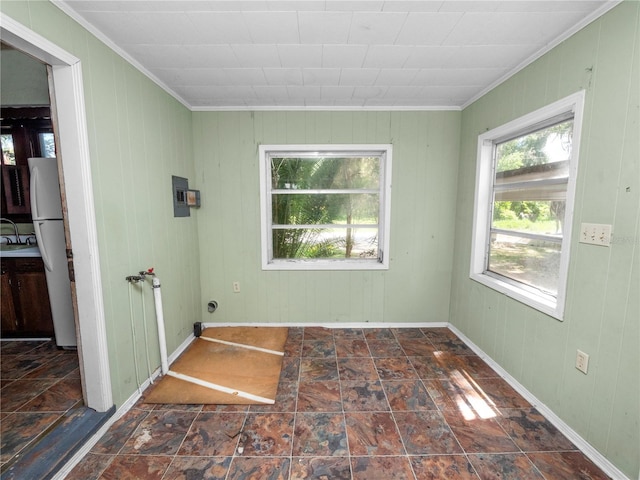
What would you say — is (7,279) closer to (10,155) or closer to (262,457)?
(10,155)

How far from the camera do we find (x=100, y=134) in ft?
5.50

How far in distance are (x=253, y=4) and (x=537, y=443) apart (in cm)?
303

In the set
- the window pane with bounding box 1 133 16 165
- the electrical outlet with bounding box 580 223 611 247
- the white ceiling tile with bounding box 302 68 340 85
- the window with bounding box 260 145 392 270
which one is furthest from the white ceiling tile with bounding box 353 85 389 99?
the window pane with bounding box 1 133 16 165

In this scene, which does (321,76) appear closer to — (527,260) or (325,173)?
(325,173)

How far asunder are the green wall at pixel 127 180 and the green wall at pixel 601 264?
115 inches

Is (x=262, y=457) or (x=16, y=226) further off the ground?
(x=16, y=226)

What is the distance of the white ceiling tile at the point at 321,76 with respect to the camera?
2.15 meters

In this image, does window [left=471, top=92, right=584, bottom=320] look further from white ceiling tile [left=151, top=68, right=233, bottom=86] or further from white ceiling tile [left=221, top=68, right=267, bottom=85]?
white ceiling tile [left=151, top=68, right=233, bottom=86]

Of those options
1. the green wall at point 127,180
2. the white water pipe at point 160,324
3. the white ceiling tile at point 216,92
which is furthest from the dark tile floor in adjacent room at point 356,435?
the white ceiling tile at point 216,92

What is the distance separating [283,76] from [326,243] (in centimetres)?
179

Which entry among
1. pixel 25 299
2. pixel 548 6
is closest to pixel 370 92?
pixel 548 6

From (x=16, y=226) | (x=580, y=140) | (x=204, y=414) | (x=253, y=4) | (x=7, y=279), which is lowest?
(x=204, y=414)

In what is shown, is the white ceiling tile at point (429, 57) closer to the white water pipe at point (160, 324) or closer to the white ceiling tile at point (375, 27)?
the white ceiling tile at point (375, 27)

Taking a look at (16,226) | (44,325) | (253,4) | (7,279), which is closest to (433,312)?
(253,4)
